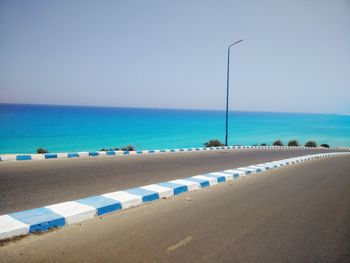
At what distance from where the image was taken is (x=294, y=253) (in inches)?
140

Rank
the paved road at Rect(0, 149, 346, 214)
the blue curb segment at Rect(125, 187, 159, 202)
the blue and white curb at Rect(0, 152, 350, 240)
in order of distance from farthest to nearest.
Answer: the blue curb segment at Rect(125, 187, 159, 202), the paved road at Rect(0, 149, 346, 214), the blue and white curb at Rect(0, 152, 350, 240)

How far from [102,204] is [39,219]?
1.14 metres

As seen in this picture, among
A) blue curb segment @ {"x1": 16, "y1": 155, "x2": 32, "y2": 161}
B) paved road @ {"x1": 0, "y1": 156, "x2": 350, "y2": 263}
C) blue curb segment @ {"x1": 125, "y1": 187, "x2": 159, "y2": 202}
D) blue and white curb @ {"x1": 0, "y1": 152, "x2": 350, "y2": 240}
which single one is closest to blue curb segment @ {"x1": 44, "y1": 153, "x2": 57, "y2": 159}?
blue curb segment @ {"x1": 16, "y1": 155, "x2": 32, "y2": 161}

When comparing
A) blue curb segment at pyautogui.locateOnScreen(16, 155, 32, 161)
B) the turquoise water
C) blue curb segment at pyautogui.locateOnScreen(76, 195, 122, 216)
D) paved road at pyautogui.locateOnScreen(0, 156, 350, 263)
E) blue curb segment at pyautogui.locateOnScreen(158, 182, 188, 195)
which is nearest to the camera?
paved road at pyautogui.locateOnScreen(0, 156, 350, 263)

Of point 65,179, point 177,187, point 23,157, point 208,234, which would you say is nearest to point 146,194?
point 177,187

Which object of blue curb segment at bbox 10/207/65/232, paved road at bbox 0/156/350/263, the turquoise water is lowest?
the turquoise water

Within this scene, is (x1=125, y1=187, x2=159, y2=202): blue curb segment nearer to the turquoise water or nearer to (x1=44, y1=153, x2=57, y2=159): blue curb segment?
(x1=44, y1=153, x2=57, y2=159): blue curb segment

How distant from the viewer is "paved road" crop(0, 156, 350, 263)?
3373 millimetres

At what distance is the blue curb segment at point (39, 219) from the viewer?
4.02 metres

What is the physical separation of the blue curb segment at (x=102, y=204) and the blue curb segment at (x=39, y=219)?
2.27 ft

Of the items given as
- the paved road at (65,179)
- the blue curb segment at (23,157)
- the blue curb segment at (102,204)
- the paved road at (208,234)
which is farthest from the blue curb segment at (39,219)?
the blue curb segment at (23,157)

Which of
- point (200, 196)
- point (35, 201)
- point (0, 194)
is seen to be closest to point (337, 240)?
point (200, 196)

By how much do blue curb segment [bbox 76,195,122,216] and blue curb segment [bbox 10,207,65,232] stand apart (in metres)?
0.69

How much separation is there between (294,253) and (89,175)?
607 centimetres
